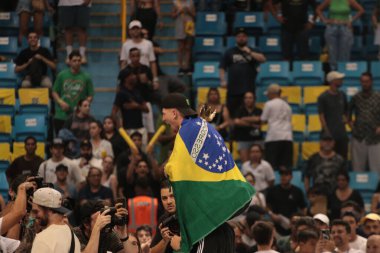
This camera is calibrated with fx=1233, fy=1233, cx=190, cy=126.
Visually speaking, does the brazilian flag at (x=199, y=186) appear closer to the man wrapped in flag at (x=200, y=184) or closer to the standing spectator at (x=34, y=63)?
the man wrapped in flag at (x=200, y=184)

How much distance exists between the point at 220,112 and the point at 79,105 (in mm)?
2203

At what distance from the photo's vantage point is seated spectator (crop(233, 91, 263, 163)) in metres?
19.4

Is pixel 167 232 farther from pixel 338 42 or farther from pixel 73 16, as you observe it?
pixel 338 42

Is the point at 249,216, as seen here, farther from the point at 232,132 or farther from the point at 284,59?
the point at 284,59

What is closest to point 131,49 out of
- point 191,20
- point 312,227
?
point 191,20

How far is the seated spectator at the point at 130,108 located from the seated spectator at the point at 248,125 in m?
1.47

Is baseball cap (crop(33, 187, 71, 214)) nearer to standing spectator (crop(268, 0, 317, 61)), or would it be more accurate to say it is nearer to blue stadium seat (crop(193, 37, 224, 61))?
standing spectator (crop(268, 0, 317, 61))

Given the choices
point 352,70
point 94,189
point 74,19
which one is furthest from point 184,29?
point 94,189

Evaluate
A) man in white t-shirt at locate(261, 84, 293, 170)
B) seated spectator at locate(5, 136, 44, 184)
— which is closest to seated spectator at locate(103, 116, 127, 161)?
seated spectator at locate(5, 136, 44, 184)

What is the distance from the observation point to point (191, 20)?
71.6 feet

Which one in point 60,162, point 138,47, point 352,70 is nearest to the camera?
point 60,162

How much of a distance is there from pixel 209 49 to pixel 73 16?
267cm

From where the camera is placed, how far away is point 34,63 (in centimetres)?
2022

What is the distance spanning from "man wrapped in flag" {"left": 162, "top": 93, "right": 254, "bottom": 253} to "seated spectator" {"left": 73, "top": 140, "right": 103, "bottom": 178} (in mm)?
7813
